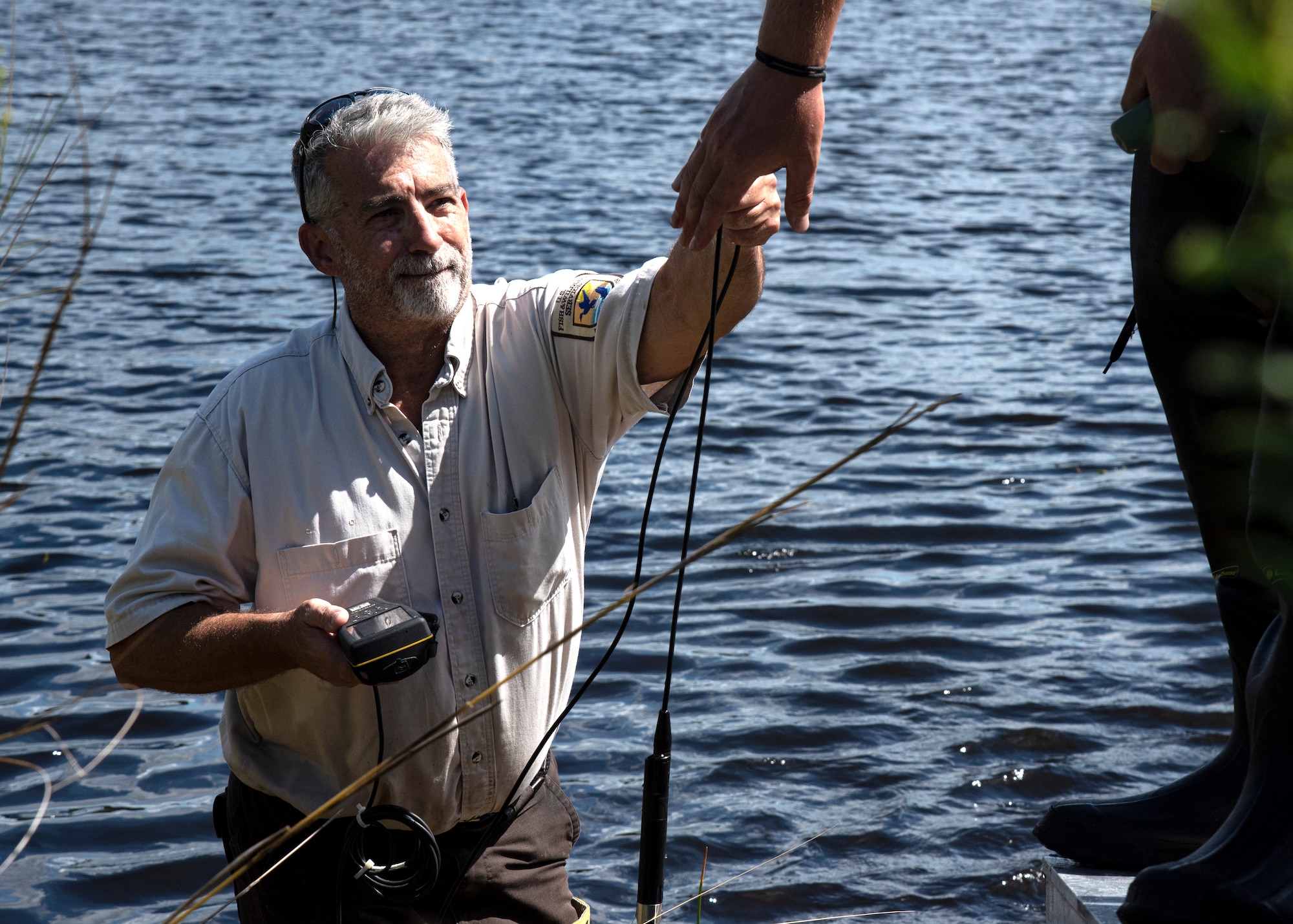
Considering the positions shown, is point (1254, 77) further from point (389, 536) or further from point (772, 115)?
point (389, 536)

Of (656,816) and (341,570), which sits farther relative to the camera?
(341,570)

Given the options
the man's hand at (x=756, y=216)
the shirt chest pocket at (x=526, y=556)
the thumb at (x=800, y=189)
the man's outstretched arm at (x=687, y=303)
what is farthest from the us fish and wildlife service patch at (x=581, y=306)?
the thumb at (x=800, y=189)

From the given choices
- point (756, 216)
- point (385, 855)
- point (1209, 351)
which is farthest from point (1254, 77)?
point (385, 855)

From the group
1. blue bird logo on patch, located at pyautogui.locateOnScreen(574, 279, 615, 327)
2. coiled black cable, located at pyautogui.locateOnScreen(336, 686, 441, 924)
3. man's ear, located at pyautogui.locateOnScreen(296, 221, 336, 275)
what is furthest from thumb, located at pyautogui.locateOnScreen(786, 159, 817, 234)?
man's ear, located at pyautogui.locateOnScreen(296, 221, 336, 275)

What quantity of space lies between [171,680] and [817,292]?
748 centimetres

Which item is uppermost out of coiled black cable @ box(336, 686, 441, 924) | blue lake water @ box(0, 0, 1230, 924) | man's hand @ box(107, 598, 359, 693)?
man's hand @ box(107, 598, 359, 693)

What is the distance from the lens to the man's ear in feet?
9.92

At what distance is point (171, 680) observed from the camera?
8.61 feet

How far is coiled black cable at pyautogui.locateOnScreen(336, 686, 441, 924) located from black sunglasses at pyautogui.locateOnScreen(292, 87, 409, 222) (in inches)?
44.7

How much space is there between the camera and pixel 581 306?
2895 mm

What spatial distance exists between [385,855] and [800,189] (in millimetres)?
1468

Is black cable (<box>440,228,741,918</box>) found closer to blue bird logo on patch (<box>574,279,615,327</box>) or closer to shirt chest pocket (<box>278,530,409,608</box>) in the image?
blue bird logo on patch (<box>574,279,615,327</box>)

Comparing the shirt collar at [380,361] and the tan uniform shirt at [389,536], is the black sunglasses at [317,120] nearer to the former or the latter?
the shirt collar at [380,361]

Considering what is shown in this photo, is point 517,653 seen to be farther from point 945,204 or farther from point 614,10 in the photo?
point 614,10
